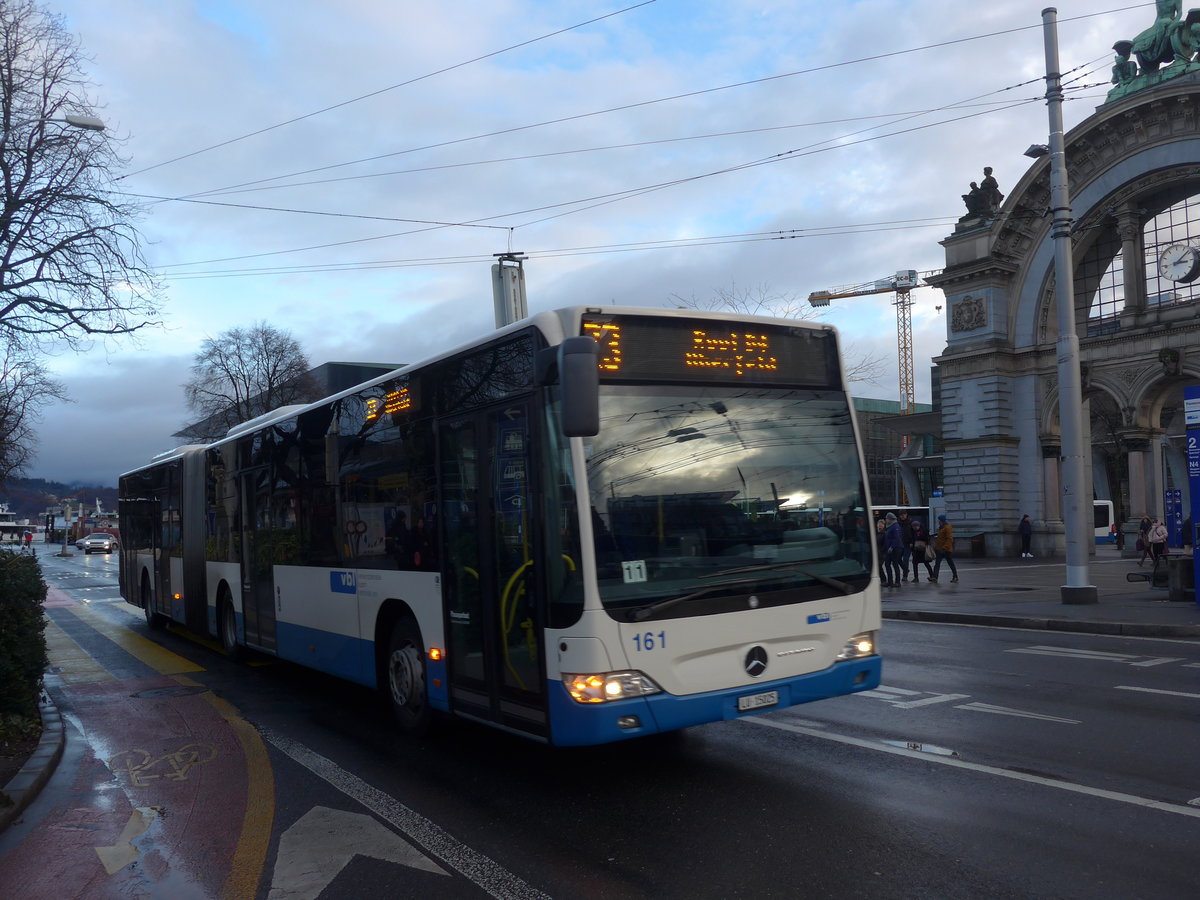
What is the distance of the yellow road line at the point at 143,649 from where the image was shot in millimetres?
13328

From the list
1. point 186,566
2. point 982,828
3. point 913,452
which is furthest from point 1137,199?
point 982,828

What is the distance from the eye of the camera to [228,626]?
13766 millimetres

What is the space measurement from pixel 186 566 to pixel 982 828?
1323cm

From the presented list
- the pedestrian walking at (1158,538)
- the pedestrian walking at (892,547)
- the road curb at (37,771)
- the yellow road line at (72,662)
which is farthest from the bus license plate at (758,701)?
the pedestrian walking at (1158,538)

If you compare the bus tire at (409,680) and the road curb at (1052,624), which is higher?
the bus tire at (409,680)

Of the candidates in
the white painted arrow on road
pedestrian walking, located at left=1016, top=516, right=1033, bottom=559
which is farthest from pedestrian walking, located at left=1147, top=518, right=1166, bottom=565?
the white painted arrow on road

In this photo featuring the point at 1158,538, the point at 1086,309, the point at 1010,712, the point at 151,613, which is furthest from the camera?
the point at 1086,309

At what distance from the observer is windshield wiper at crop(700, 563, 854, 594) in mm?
6316

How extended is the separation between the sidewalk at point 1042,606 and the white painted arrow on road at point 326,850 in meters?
12.4

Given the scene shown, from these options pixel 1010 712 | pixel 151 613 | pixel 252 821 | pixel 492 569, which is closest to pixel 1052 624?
pixel 1010 712

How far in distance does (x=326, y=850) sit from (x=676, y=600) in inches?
93.5

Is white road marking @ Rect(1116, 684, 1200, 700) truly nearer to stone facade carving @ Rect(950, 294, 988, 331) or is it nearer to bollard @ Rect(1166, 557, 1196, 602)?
bollard @ Rect(1166, 557, 1196, 602)

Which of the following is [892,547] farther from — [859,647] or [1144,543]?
[859,647]

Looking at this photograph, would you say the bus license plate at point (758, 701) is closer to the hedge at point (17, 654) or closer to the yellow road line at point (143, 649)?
the hedge at point (17, 654)
